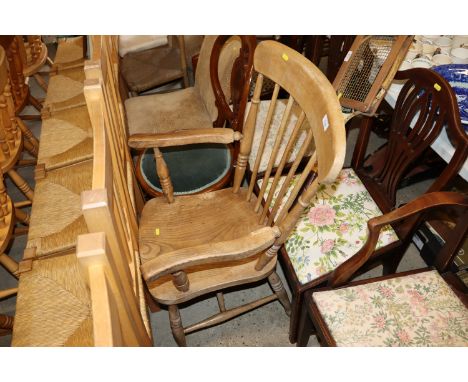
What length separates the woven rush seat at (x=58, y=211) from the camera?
1562 millimetres

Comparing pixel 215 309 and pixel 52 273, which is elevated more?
pixel 52 273

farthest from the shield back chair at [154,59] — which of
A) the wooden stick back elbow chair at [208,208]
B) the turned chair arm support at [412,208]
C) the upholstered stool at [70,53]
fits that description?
the turned chair arm support at [412,208]

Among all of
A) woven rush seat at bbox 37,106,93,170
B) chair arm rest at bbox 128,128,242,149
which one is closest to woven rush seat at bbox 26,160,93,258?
woven rush seat at bbox 37,106,93,170

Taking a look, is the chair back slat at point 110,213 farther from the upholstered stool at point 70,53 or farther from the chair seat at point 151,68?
the upholstered stool at point 70,53

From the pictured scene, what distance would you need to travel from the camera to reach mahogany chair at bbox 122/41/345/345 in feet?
3.45

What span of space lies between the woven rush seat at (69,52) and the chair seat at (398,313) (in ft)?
6.96

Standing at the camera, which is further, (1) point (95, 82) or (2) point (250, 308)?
(2) point (250, 308)

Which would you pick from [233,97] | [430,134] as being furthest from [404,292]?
[233,97]

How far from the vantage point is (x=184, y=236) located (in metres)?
1.48

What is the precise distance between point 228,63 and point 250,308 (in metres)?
1.12

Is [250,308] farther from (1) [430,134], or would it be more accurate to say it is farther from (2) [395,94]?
(2) [395,94]

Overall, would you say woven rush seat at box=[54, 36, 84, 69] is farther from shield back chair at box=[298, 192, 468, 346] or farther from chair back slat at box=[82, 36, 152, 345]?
shield back chair at box=[298, 192, 468, 346]

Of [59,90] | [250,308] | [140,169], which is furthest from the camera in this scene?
[59,90]

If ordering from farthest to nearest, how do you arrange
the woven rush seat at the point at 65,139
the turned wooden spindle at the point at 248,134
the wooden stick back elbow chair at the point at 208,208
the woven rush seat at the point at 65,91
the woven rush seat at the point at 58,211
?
the woven rush seat at the point at 65,91, the woven rush seat at the point at 65,139, the woven rush seat at the point at 58,211, the turned wooden spindle at the point at 248,134, the wooden stick back elbow chair at the point at 208,208
